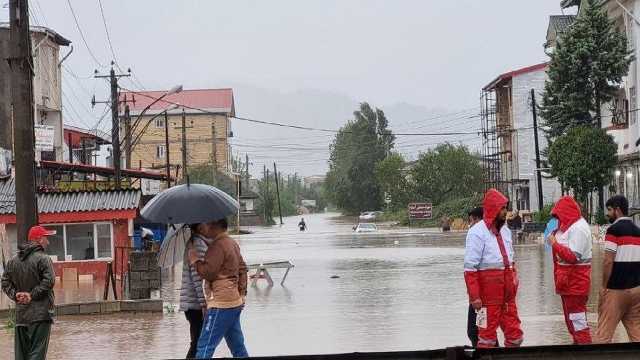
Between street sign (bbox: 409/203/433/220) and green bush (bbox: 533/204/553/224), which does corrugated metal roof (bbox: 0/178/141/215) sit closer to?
green bush (bbox: 533/204/553/224)

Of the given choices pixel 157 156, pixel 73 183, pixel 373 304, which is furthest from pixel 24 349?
pixel 157 156

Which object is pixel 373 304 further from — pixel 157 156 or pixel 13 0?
pixel 157 156

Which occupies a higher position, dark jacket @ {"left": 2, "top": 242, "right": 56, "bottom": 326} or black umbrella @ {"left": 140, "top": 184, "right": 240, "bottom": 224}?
black umbrella @ {"left": 140, "top": 184, "right": 240, "bottom": 224}

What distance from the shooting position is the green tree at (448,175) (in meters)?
96.2

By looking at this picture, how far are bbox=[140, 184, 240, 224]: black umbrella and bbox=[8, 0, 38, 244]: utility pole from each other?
16.3 ft

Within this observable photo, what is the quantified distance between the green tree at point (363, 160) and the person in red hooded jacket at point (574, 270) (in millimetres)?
114831

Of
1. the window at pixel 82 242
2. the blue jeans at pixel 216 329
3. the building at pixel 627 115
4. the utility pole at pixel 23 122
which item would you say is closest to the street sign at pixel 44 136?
the window at pixel 82 242

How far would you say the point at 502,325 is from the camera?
34.4 feet

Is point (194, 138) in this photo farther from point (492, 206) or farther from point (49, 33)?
point (492, 206)

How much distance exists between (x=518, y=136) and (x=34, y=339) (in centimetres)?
7143

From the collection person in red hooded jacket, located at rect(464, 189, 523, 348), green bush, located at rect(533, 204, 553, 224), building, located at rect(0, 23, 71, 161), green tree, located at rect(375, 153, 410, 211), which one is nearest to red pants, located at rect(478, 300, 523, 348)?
person in red hooded jacket, located at rect(464, 189, 523, 348)

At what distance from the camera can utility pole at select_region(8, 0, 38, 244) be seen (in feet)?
49.1

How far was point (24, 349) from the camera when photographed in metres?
11.1

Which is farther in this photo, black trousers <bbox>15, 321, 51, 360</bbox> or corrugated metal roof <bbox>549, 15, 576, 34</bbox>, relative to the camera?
corrugated metal roof <bbox>549, 15, 576, 34</bbox>
